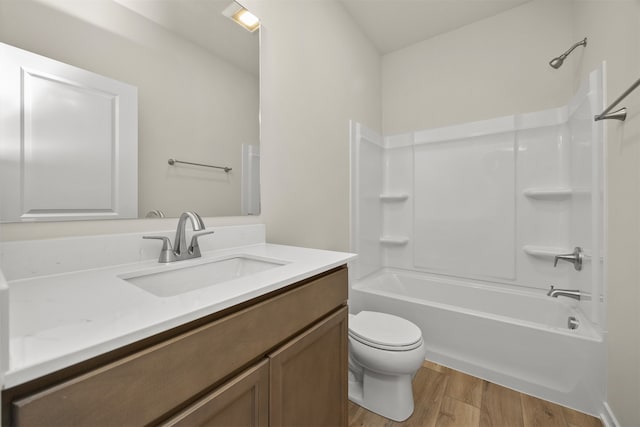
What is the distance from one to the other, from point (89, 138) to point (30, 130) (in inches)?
5.0

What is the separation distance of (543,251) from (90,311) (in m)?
2.53

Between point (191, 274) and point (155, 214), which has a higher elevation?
point (155, 214)

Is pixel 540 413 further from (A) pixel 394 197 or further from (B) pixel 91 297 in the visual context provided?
(B) pixel 91 297

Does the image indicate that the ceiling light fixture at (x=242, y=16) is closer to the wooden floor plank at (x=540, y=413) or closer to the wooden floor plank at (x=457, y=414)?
the wooden floor plank at (x=457, y=414)

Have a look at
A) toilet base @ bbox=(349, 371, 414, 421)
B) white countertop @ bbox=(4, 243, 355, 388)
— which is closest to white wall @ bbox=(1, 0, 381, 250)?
white countertop @ bbox=(4, 243, 355, 388)

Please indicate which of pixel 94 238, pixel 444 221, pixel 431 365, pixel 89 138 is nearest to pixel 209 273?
pixel 94 238

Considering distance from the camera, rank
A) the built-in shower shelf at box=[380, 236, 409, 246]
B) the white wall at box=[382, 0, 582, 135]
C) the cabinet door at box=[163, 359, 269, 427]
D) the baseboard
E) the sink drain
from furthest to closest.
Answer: the built-in shower shelf at box=[380, 236, 409, 246] → the white wall at box=[382, 0, 582, 135] → the sink drain → the baseboard → the cabinet door at box=[163, 359, 269, 427]

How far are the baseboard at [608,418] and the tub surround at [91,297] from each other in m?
1.43

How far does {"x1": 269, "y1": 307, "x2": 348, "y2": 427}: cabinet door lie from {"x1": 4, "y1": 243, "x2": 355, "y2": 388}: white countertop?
21 centimetres

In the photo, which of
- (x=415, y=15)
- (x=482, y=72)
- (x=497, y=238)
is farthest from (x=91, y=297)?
(x=482, y=72)

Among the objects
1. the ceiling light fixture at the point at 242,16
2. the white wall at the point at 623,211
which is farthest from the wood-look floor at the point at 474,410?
the ceiling light fixture at the point at 242,16

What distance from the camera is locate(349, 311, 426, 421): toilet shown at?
1.31m

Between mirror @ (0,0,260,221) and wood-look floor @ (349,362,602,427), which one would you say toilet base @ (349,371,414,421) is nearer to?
wood-look floor @ (349,362,602,427)

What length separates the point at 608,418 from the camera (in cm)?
127
